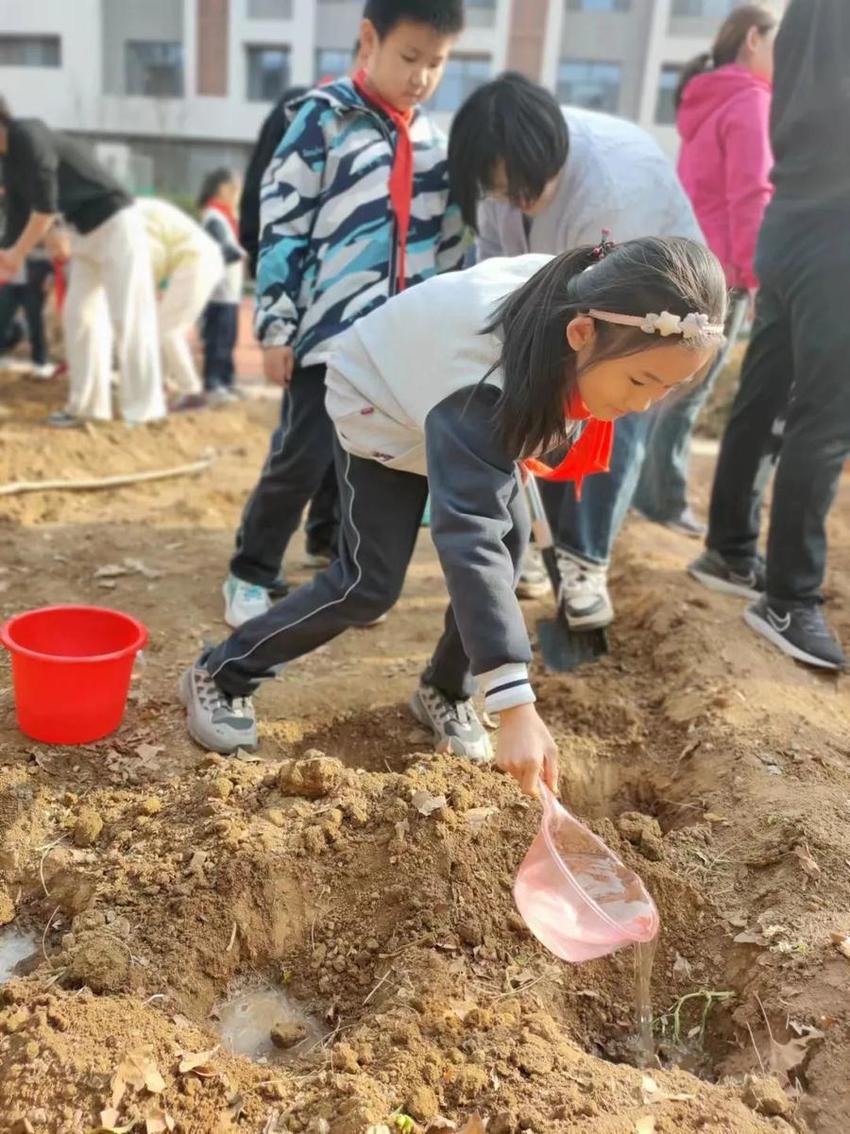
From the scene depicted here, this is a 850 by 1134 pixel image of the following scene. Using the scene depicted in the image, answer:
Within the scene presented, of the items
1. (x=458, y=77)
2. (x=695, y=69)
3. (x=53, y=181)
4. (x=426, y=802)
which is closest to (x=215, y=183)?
(x=53, y=181)

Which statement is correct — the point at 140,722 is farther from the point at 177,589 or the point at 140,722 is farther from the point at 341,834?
the point at 177,589

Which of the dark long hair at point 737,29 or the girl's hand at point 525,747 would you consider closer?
the girl's hand at point 525,747

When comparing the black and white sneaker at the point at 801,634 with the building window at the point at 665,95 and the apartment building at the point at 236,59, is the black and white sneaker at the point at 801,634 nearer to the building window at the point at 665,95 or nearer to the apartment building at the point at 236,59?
the apartment building at the point at 236,59

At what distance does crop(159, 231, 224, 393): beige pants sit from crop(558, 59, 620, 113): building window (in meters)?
20.0

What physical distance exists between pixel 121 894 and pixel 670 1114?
1.14 meters

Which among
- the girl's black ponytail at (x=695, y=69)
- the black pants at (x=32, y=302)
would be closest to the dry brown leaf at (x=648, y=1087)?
the girl's black ponytail at (x=695, y=69)

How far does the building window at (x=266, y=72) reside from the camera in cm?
2450

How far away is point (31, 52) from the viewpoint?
84.5ft

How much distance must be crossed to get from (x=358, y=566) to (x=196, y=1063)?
110 cm

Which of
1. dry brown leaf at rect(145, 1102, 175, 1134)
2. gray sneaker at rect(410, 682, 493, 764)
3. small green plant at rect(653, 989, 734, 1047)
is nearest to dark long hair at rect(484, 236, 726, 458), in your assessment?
gray sneaker at rect(410, 682, 493, 764)

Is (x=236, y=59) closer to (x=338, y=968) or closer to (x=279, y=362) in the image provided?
(x=279, y=362)

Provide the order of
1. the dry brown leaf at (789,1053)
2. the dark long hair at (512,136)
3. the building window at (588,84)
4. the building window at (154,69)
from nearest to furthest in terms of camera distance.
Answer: the dry brown leaf at (789,1053) → the dark long hair at (512,136) → the building window at (588,84) → the building window at (154,69)

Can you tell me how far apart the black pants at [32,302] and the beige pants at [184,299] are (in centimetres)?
143

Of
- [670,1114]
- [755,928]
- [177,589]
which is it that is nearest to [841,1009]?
[755,928]
